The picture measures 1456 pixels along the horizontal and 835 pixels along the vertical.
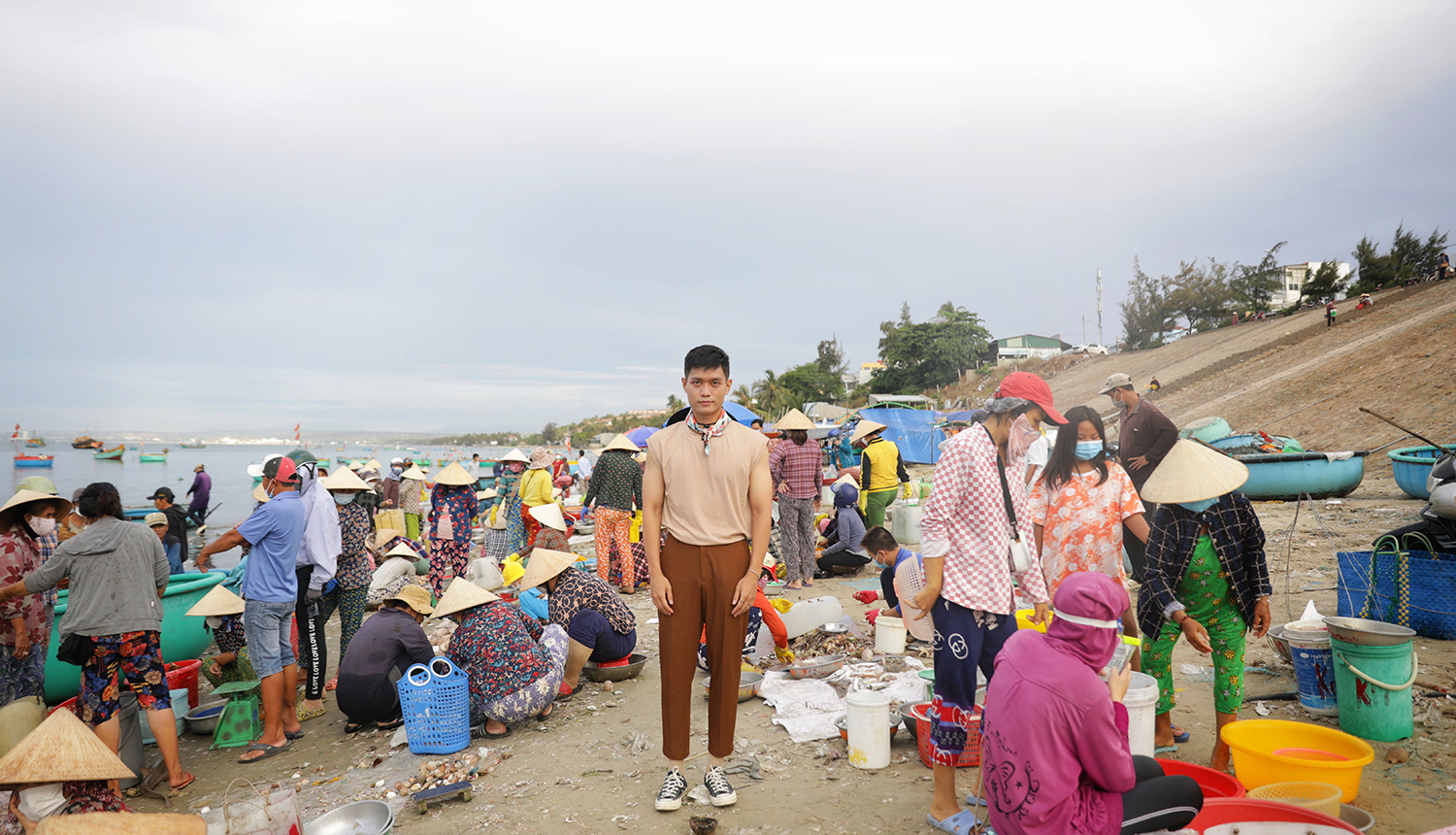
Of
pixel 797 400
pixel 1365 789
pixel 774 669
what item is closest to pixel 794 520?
pixel 774 669

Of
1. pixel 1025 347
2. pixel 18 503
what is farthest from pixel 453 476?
pixel 1025 347

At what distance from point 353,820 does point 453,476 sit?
574cm

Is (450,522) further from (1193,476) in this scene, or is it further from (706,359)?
(1193,476)

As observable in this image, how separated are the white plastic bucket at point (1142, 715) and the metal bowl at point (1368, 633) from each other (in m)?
1.17

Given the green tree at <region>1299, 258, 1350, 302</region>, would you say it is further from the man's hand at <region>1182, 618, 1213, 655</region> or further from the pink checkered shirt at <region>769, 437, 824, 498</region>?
the man's hand at <region>1182, 618, 1213, 655</region>

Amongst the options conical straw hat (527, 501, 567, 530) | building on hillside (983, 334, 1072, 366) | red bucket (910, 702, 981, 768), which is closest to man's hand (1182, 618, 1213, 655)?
red bucket (910, 702, 981, 768)

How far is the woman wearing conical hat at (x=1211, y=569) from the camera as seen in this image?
129 inches

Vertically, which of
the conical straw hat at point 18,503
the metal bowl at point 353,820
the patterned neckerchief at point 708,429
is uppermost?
the patterned neckerchief at point 708,429

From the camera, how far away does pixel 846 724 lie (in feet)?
12.6

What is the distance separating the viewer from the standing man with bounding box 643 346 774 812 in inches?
122

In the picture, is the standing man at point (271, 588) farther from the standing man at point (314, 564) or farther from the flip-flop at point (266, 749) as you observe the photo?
the standing man at point (314, 564)

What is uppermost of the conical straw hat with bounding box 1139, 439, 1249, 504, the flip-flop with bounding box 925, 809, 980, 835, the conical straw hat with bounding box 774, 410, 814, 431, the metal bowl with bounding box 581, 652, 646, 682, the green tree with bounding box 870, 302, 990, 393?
the green tree with bounding box 870, 302, 990, 393

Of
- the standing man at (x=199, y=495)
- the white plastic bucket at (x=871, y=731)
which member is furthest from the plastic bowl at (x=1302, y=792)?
the standing man at (x=199, y=495)

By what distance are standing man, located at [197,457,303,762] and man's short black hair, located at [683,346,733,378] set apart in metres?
3.04
